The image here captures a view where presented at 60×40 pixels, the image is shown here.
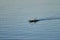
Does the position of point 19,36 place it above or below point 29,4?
below

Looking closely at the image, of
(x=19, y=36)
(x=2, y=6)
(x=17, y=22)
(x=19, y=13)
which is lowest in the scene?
(x=19, y=36)

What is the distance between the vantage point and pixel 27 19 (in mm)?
2244

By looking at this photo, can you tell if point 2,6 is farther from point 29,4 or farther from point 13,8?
Result: point 29,4

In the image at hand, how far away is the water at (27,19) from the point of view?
223 cm

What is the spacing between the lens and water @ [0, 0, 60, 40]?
2.23 m

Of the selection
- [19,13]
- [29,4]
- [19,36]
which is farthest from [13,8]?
[19,36]

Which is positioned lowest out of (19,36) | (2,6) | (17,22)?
(19,36)

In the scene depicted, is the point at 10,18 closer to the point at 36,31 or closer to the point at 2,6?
the point at 2,6

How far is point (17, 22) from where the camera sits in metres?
2.27

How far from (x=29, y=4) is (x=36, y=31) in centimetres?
48

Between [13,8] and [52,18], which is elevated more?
[13,8]

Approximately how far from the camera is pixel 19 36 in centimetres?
228

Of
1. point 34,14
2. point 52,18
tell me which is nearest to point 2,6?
point 34,14

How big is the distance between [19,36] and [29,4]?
1.91ft
